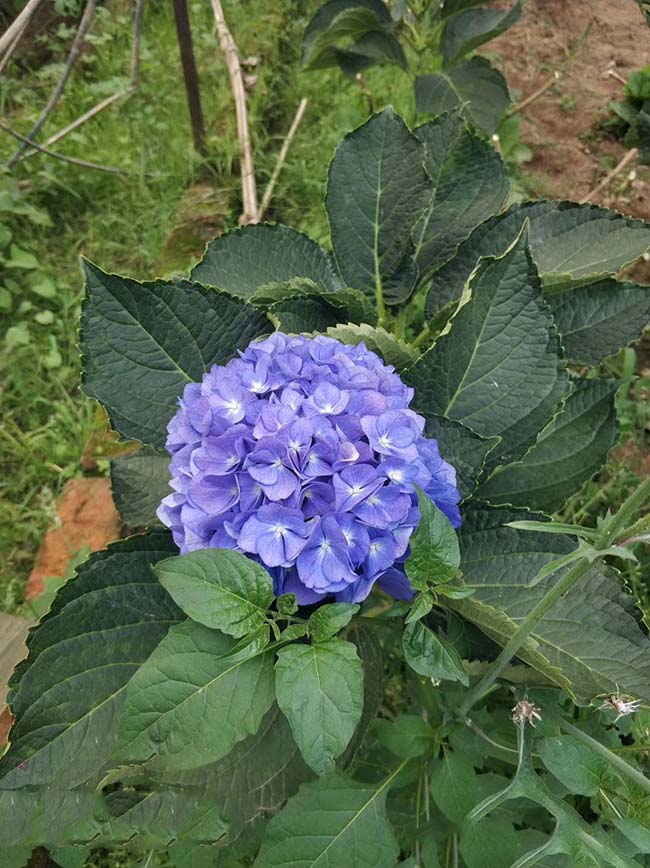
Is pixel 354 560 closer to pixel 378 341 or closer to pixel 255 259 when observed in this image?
pixel 378 341

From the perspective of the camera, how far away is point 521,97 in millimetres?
2812

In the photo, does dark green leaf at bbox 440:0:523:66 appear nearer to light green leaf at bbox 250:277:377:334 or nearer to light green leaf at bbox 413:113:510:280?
light green leaf at bbox 413:113:510:280

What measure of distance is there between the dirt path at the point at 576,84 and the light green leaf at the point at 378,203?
54.5 inches

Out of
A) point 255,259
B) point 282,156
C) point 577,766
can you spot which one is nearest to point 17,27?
point 255,259

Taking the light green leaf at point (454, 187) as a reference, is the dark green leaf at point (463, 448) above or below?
below

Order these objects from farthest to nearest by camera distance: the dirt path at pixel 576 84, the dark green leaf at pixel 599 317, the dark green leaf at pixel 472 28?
the dirt path at pixel 576 84 < the dark green leaf at pixel 472 28 < the dark green leaf at pixel 599 317

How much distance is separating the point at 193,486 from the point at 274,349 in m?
0.22

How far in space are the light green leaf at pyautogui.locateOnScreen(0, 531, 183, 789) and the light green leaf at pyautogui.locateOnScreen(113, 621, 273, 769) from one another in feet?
0.63

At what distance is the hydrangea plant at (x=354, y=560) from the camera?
32.1 inches

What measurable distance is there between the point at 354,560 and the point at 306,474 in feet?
0.37

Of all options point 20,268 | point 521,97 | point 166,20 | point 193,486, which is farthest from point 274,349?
point 166,20

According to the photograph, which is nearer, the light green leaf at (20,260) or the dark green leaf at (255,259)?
the dark green leaf at (255,259)

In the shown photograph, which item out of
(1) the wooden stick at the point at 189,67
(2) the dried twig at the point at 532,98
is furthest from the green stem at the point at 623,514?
(2) the dried twig at the point at 532,98

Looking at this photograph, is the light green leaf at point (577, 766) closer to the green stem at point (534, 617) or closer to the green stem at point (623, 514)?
the green stem at point (534, 617)
